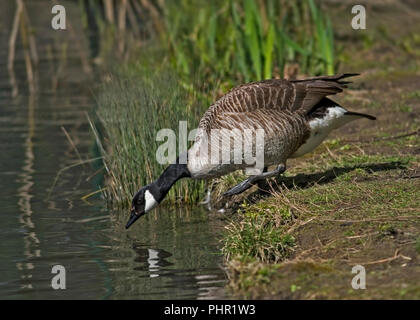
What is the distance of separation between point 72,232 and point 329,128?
2734 mm

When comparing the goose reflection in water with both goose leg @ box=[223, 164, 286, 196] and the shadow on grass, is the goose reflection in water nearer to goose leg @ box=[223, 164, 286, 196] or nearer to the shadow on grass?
goose leg @ box=[223, 164, 286, 196]

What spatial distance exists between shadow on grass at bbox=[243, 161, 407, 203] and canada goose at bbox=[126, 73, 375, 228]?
0.33m

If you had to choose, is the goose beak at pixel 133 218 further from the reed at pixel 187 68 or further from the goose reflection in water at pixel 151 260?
the reed at pixel 187 68

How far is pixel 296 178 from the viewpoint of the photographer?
29.4ft

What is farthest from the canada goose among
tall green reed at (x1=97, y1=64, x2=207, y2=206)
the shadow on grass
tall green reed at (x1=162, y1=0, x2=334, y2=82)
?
tall green reed at (x1=162, y1=0, x2=334, y2=82)

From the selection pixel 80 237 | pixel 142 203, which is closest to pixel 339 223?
pixel 142 203

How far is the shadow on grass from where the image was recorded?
28.2 ft

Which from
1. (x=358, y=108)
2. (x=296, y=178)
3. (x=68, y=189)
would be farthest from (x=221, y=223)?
(x=358, y=108)

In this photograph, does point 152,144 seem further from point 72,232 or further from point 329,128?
point 329,128

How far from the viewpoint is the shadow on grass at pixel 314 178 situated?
8609mm

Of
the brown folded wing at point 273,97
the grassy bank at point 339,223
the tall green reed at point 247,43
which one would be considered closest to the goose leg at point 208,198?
the grassy bank at point 339,223

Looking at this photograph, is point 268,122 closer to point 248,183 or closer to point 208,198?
point 248,183

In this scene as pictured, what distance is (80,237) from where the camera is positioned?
8.30 m

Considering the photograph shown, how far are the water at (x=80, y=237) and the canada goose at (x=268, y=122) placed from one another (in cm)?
48
